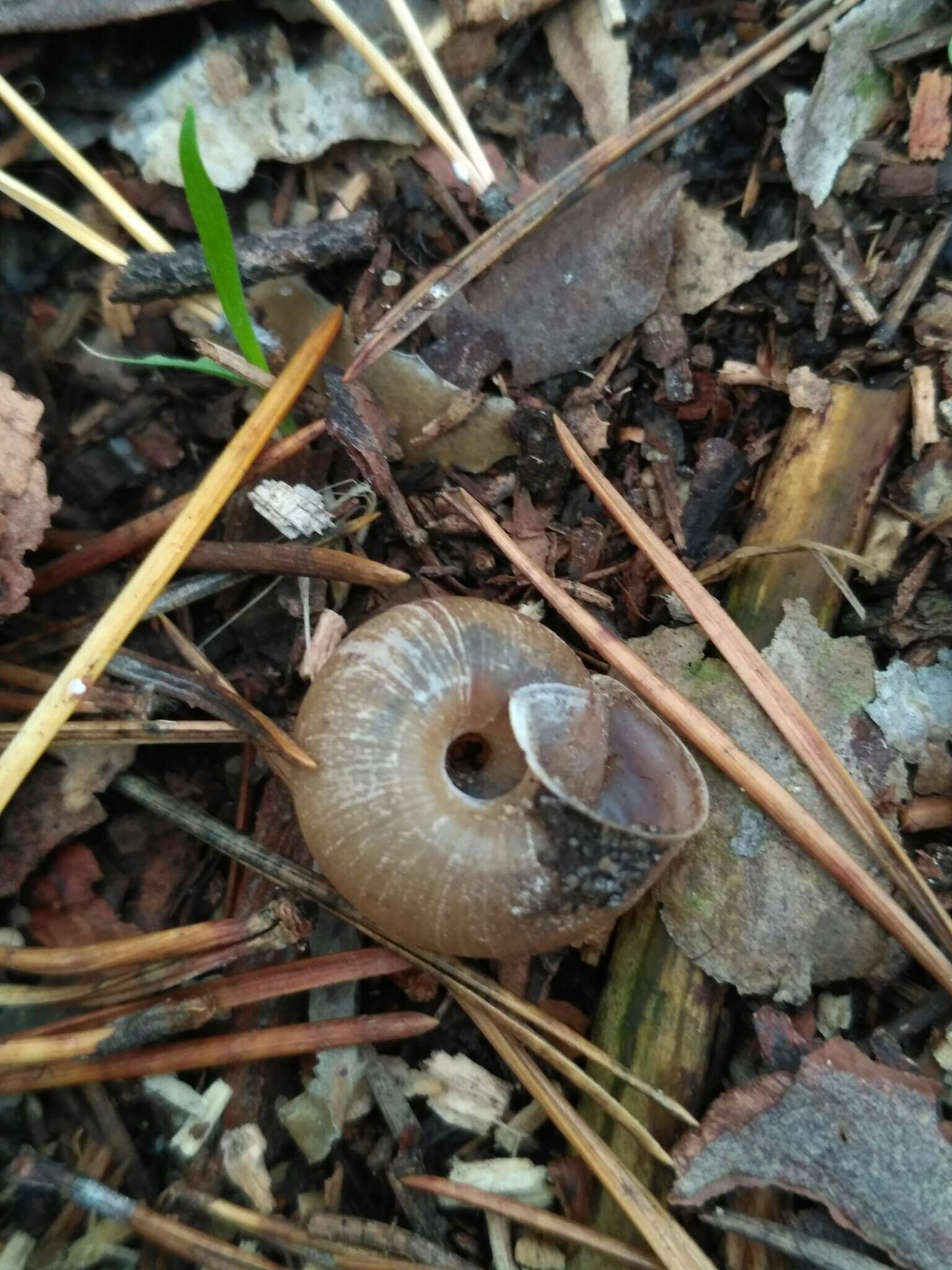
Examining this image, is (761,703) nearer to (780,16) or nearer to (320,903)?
(320,903)

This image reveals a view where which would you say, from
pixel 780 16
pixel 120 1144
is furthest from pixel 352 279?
pixel 120 1144

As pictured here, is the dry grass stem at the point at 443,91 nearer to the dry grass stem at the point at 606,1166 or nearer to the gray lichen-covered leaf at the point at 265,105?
the gray lichen-covered leaf at the point at 265,105

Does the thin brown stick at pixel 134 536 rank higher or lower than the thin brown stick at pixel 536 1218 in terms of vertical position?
higher

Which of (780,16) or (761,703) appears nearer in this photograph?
(761,703)

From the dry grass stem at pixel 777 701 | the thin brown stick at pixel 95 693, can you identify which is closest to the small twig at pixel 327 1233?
the thin brown stick at pixel 95 693

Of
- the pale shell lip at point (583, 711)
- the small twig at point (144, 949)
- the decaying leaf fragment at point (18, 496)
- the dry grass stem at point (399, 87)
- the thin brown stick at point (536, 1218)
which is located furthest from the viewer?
the dry grass stem at point (399, 87)

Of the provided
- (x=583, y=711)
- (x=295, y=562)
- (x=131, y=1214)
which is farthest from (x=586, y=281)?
(x=131, y=1214)

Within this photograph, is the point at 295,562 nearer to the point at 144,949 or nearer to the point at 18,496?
the point at 18,496
